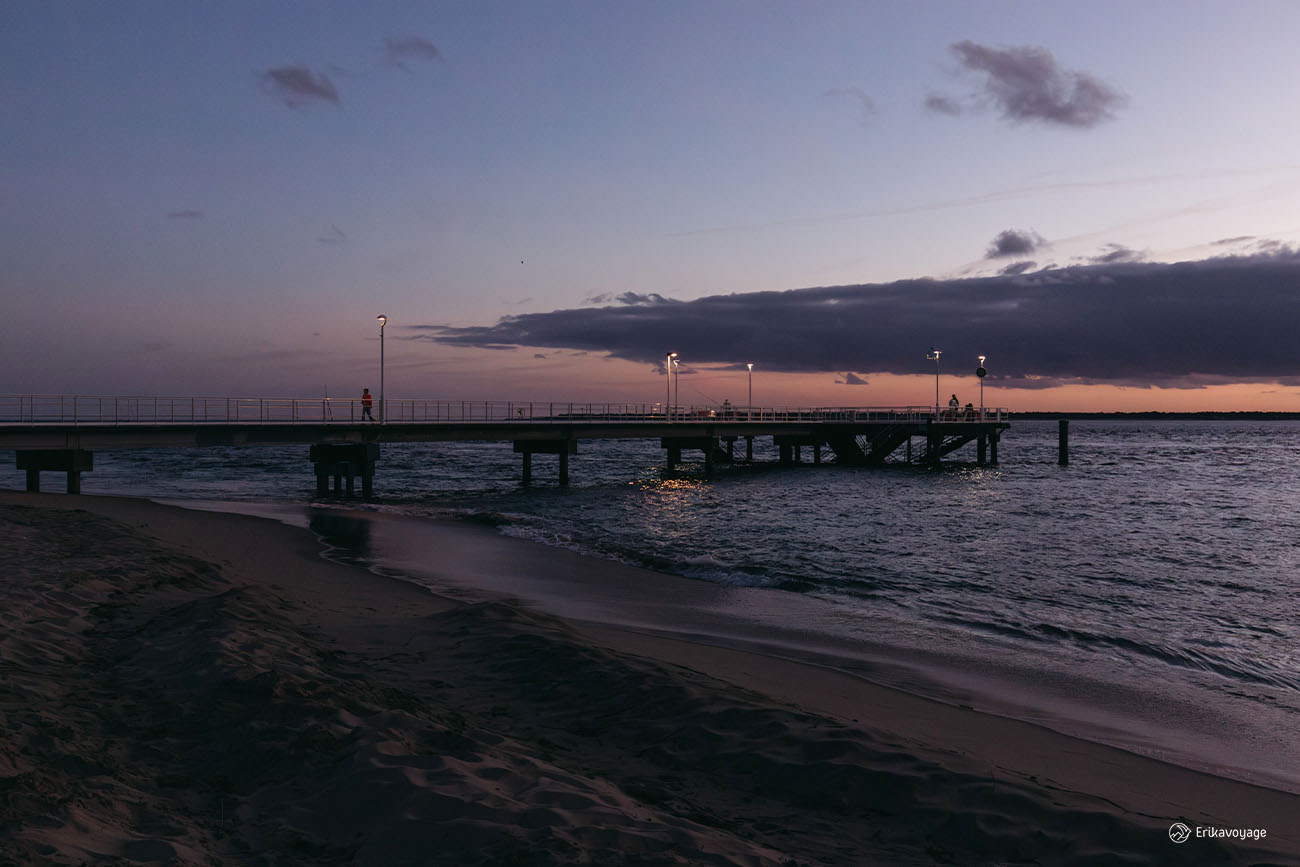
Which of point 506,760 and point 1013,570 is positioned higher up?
point 506,760

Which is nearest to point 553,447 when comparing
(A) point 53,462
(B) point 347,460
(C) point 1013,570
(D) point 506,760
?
(B) point 347,460

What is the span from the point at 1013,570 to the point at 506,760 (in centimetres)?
1807

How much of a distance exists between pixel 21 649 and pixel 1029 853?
9430 mm

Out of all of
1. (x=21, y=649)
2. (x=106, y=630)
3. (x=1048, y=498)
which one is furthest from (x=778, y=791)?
(x=1048, y=498)

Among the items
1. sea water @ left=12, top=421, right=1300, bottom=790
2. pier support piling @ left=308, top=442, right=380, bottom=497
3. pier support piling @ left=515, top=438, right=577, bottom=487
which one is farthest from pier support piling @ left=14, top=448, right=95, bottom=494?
pier support piling @ left=515, top=438, right=577, bottom=487

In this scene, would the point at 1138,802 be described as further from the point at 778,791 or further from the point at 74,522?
the point at 74,522

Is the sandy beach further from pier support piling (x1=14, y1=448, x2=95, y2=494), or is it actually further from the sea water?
pier support piling (x1=14, y1=448, x2=95, y2=494)

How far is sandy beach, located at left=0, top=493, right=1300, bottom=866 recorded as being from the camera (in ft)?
15.8

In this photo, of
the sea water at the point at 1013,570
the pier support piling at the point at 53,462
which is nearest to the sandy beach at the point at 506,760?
the sea water at the point at 1013,570

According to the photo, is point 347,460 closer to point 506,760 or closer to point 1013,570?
point 1013,570

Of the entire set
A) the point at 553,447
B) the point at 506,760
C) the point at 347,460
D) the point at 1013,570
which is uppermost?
the point at 553,447

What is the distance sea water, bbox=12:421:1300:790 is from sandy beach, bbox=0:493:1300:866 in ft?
6.22

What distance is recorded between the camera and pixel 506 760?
6090mm

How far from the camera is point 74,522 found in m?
19.9
